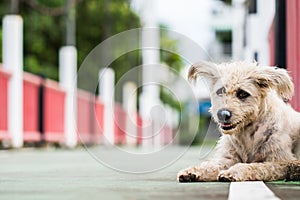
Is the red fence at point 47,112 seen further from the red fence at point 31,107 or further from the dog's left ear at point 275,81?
the dog's left ear at point 275,81

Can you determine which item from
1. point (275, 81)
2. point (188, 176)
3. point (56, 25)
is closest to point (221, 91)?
point (275, 81)

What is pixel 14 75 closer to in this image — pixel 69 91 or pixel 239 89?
pixel 69 91

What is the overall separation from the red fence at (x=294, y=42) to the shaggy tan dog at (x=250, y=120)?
10.5 feet

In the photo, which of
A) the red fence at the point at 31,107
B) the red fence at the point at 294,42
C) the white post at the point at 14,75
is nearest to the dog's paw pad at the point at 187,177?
the red fence at the point at 294,42

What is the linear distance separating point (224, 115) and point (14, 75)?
42.1ft

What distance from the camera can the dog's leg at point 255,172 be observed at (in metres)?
5.69

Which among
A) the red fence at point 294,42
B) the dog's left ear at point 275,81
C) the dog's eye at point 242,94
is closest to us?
the dog's eye at point 242,94

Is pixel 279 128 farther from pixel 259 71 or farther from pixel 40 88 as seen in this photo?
pixel 40 88

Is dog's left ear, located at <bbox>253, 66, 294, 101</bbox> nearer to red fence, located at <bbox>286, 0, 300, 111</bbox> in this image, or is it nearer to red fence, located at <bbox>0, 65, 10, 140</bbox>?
red fence, located at <bbox>286, 0, 300, 111</bbox>

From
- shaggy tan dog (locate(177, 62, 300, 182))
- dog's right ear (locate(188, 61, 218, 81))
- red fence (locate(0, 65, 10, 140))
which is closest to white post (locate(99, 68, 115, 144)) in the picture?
red fence (locate(0, 65, 10, 140))

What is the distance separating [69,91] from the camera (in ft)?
84.5

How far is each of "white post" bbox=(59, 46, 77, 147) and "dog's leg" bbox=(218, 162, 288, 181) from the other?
1798cm

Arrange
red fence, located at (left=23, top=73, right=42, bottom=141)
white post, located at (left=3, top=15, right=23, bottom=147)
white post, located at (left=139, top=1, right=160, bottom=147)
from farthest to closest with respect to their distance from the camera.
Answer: white post, located at (left=139, top=1, right=160, bottom=147) < red fence, located at (left=23, top=73, right=42, bottom=141) < white post, located at (left=3, top=15, right=23, bottom=147)

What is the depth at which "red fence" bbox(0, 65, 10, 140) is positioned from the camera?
17.2 metres
